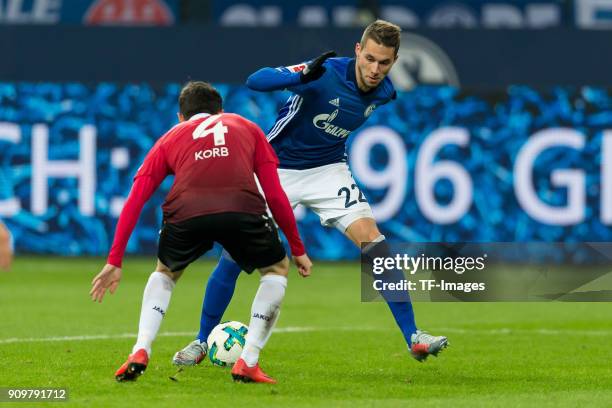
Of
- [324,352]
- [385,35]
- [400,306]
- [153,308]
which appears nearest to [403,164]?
[324,352]

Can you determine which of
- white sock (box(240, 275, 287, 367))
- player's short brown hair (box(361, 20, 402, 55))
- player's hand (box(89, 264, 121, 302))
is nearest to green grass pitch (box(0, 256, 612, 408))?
white sock (box(240, 275, 287, 367))

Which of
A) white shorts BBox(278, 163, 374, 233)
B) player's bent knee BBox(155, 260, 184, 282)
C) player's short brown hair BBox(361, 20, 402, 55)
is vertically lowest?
player's bent knee BBox(155, 260, 184, 282)

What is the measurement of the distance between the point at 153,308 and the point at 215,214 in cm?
59

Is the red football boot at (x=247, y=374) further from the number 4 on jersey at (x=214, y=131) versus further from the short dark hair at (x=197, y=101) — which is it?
the short dark hair at (x=197, y=101)

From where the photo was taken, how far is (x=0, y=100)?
17016mm

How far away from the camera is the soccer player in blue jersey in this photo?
843 centimetres

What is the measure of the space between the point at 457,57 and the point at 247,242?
10.7 meters

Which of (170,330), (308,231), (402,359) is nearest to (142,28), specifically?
(308,231)

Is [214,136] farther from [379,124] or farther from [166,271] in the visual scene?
[379,124]

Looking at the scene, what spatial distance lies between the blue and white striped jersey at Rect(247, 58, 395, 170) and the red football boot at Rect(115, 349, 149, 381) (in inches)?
84.6

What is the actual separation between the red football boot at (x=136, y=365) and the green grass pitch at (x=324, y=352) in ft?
0.22

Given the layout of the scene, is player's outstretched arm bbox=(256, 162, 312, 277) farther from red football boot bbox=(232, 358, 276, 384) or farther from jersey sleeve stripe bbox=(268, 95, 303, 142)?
jersey sleeve stripe bbox=(268, 95, 303, 142)

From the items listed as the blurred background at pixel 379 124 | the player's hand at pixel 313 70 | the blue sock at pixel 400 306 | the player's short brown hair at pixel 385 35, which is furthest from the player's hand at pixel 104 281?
the blurred background at pixel 379 124

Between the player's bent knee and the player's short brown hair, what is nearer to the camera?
the player's bent knee
